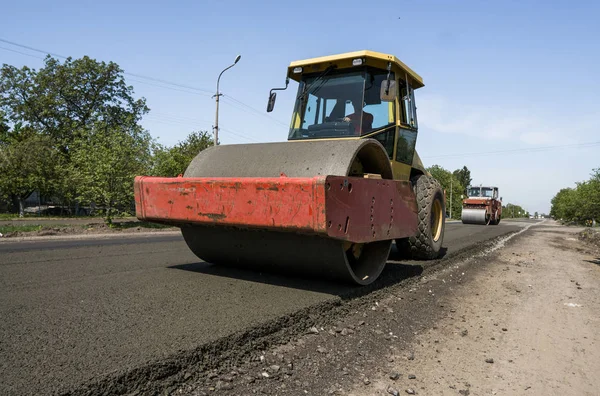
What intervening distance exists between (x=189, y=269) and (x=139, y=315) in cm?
184

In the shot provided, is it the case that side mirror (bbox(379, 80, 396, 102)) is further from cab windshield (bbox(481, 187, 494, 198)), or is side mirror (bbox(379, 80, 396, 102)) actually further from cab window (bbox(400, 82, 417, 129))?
cab windshield (bbox(481, 187, 494, 198))

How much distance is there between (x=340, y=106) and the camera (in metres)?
5.45

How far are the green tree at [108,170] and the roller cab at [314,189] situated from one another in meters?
12.2

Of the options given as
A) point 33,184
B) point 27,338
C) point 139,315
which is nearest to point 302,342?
point 139,315

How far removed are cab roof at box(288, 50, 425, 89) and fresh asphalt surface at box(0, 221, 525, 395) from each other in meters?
2.51

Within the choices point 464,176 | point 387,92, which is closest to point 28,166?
point 387,92

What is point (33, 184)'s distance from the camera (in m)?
26.3

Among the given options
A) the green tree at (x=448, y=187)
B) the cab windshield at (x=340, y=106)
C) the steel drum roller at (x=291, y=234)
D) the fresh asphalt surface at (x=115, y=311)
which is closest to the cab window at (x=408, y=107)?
the cab windshield at (x=340, y=106)

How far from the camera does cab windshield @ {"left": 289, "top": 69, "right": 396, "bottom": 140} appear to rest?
520cm

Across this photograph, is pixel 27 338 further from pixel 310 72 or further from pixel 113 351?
pixel 310 72

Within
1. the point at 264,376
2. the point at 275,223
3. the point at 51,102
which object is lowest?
the point at 264,376

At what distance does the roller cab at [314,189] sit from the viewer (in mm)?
3500

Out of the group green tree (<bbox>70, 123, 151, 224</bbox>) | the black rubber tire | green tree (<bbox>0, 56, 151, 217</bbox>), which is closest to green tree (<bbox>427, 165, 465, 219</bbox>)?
green tree (<bbox>0, 56, 151, 217</bbox>)

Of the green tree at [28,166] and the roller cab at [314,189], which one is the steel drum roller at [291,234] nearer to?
the roller cab at [314,189]
